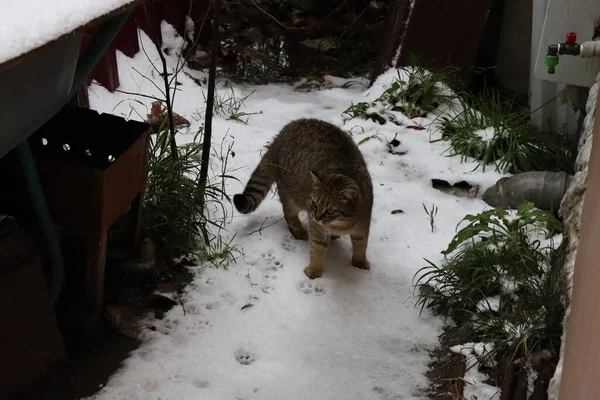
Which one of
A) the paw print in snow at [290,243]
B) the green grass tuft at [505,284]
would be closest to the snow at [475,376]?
the green grass tuft at [505,284]

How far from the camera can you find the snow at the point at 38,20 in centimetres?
135

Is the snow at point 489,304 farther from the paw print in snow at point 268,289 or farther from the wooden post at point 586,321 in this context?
the paw print in snow at point 268,289

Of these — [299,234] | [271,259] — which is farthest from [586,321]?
[299,234]

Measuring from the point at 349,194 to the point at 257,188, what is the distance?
0.62m

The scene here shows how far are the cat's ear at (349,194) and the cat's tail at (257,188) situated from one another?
57 cm

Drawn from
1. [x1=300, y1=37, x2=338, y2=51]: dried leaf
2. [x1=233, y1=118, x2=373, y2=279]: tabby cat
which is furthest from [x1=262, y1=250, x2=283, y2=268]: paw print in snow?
[x1=300, y1=37, x2=338, y2=51]: dried leaf

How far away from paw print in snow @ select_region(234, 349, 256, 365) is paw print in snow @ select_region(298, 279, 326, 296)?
48 cm

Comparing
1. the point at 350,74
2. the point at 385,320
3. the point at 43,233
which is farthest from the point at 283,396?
the point at 350,74

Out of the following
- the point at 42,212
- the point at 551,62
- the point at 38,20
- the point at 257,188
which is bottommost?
the point at 257,188

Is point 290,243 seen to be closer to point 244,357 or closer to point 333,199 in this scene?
point 333,199

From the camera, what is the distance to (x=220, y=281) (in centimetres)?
292

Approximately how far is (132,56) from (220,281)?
97.1 inches

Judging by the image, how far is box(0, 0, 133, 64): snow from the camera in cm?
135

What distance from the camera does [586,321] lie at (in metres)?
1.51
